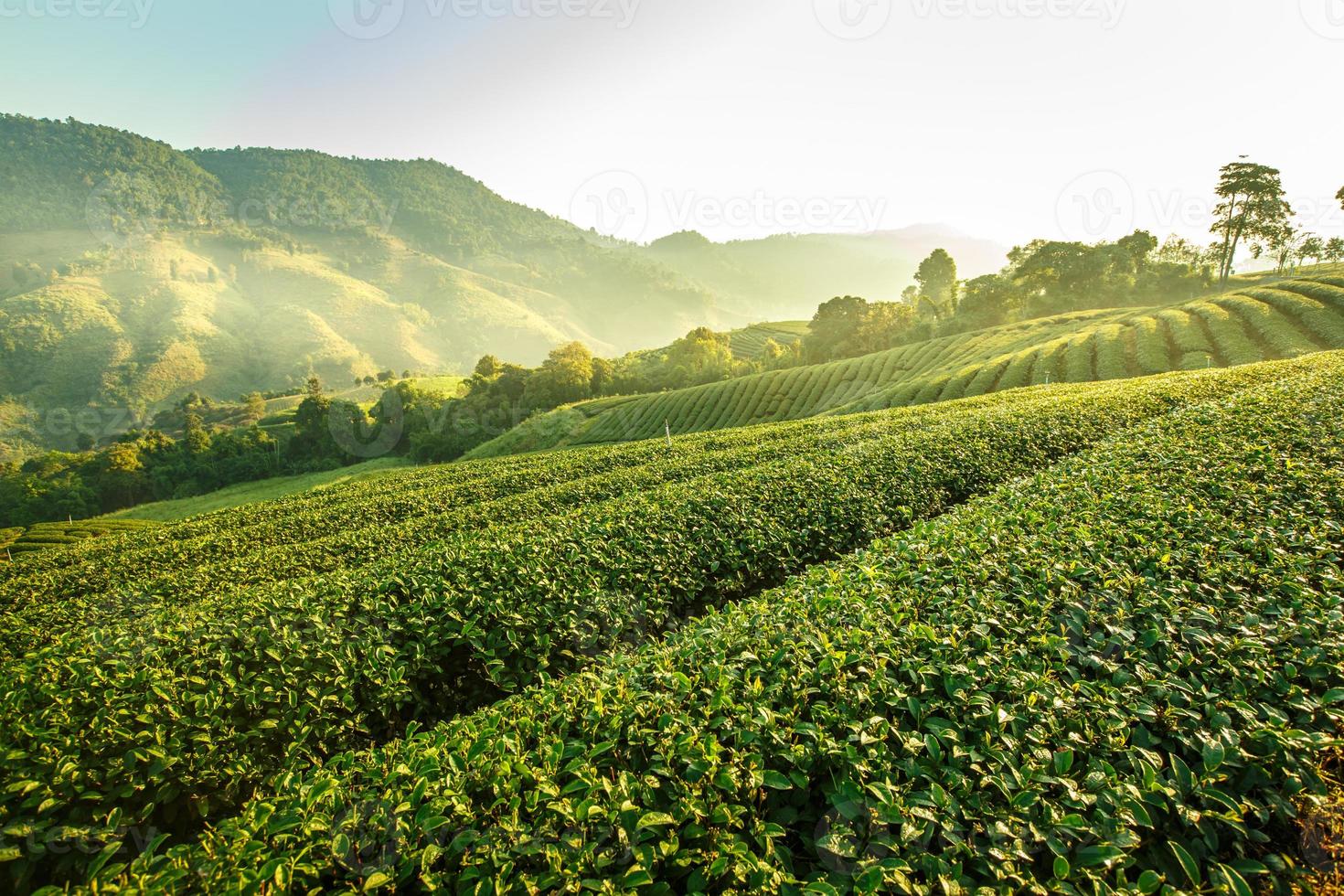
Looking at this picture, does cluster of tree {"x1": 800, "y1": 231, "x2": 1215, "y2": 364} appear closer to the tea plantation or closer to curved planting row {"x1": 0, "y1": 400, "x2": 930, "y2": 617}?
curved planting row {"x1": 0, "y1": 400, "x2": 930, "y2": 617}

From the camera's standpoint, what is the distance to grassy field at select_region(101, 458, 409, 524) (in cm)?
6134

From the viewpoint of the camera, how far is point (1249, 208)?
7262cm

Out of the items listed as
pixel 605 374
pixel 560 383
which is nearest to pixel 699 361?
pixel 605 374

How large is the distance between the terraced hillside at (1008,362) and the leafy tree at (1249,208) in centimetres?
3078

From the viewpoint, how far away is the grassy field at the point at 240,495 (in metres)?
61.3

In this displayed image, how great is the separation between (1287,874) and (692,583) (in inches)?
239

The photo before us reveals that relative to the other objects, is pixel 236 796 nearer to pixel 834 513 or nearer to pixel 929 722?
pixel 929 722

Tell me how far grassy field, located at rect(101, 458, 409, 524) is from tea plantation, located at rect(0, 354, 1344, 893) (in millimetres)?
56317

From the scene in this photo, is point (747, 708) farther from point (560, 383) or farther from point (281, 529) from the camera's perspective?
point (560, 383)

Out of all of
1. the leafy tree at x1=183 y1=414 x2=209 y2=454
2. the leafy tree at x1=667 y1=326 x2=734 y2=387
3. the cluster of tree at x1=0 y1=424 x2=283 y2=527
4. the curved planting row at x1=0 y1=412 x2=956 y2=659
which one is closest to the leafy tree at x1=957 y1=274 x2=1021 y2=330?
the leafy tree at x1=667 y1=326 x2=734 y2=387

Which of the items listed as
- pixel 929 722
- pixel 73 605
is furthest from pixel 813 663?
pixel 73 605

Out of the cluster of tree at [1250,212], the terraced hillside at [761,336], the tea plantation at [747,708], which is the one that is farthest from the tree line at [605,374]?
the tea plantation at [747,708]

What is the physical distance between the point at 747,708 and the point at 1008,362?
151 ft

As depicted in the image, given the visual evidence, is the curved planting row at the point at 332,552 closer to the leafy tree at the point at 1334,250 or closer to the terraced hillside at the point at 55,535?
the terraced hillside at the point at 55,535
